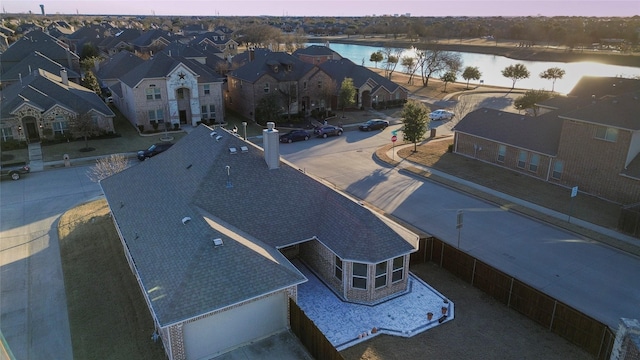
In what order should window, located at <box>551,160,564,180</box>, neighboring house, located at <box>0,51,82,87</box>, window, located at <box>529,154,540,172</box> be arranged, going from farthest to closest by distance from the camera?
neighboring house, located at <box>0,51,82,87</box>, window, located at <box>529,154,540,172</box>, window, located at <box>551,160,564,180</box>

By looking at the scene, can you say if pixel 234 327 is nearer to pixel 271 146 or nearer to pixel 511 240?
pixel 271 146

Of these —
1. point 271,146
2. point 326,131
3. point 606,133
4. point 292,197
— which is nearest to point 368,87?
point 326,131

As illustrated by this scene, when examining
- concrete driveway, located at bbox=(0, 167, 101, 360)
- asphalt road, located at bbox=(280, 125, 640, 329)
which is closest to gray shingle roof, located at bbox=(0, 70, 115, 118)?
concrete driveway, located at bbox=(0, 167, 101, 360)

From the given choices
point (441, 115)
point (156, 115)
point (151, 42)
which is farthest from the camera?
point (151, 42)

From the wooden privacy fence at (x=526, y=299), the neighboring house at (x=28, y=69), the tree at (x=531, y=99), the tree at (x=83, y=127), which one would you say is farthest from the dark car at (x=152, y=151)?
the tree at (x=531, y=99)

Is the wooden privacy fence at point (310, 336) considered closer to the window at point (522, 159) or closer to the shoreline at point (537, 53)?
the window at point (522, 159)

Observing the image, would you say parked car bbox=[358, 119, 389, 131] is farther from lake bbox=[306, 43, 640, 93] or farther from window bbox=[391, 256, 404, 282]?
lake bbox=[306, 43, 640, 93]

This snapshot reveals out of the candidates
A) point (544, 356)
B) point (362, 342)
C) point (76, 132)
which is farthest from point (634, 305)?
→ point (76, 132)
